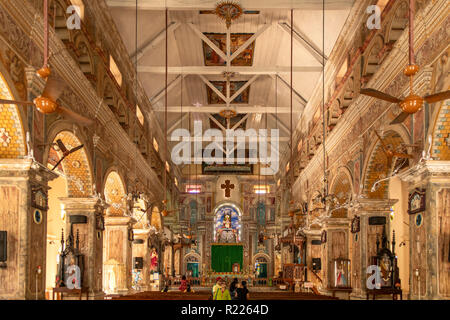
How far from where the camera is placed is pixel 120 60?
16.9 m

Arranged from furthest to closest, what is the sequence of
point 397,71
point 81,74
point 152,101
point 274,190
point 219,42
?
point 274,190 < point 152,101 < point 219,42 < point 81,74 < point 397,71

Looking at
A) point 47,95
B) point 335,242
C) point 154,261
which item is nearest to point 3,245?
point 47,95

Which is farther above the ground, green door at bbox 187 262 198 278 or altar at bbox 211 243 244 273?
altar at bbox 211 243 244 273

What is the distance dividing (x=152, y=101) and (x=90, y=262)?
1090cm

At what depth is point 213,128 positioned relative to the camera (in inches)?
1308

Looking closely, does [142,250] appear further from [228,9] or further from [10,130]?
[10,130]

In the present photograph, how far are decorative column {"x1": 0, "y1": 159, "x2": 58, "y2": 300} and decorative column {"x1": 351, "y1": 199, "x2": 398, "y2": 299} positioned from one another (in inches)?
345

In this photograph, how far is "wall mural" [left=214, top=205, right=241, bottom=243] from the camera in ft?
124

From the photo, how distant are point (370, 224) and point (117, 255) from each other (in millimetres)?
9154

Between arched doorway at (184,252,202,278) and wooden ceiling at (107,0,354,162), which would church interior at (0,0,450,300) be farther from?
arched doorway at (184,252,202,278)

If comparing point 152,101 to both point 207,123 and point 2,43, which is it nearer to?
point 207,123

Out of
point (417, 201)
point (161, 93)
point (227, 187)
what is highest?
point (161, 93)

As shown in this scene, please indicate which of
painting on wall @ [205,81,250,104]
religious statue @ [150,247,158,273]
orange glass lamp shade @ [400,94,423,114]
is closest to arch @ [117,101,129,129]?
painting on wall @ [205,81,250,104]

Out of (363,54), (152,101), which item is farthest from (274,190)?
(363,54)
